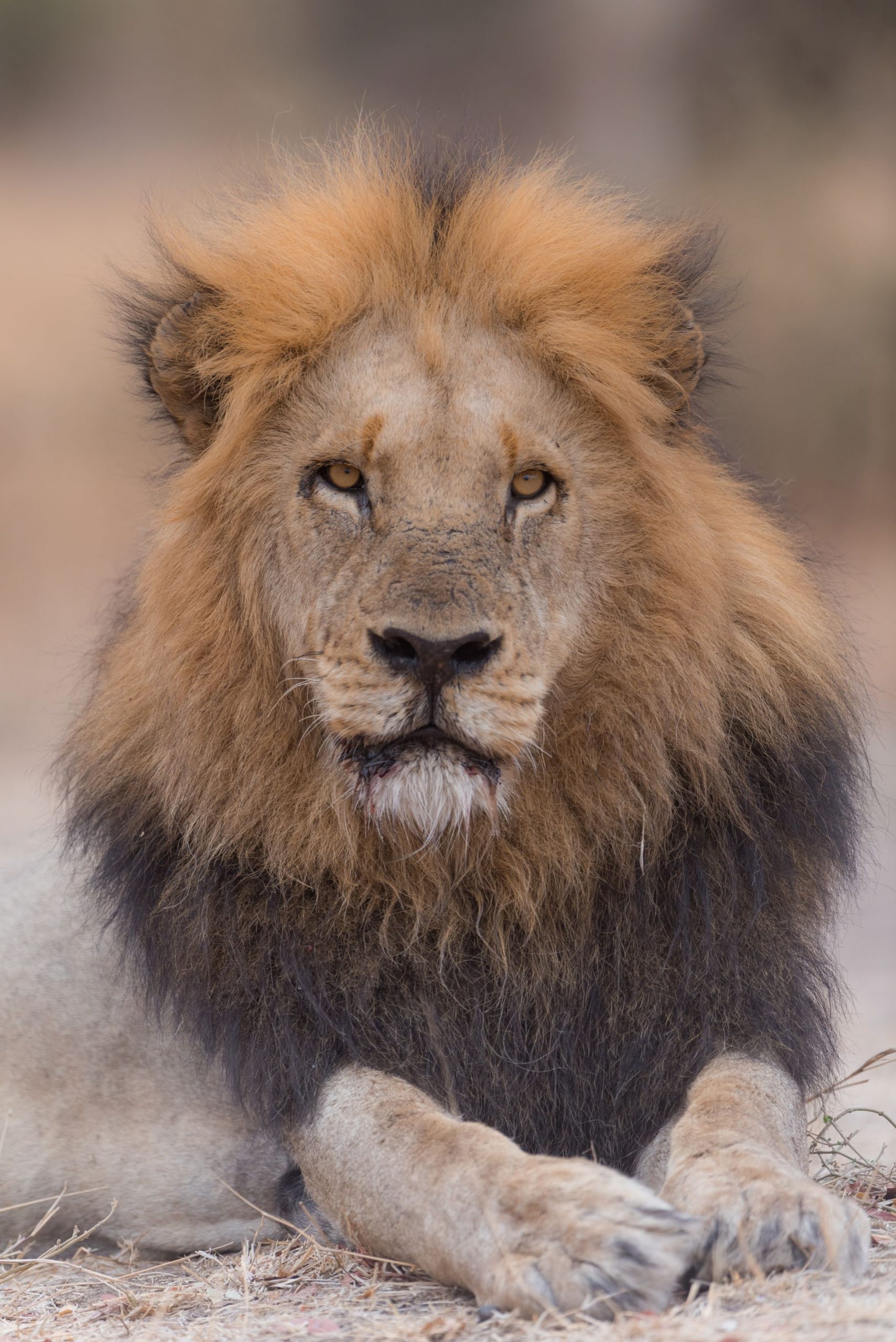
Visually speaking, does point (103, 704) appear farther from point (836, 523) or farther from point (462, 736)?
point (836, 523)

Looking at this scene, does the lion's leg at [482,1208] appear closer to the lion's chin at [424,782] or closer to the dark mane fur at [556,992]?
the dark mane fur at [556,992]

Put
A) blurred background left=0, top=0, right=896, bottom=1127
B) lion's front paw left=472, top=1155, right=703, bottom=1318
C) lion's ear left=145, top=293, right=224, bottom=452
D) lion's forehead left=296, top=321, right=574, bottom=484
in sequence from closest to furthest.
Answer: lion's front paw left=472, top=1155, right=703, bottom=1318 < lion's forehead left=296, top=321, right=574, bottom=484 < lion's ear left=145, top=293, right=224, bottom=452 < blurred background left=0, top=0, right=896, bottom=1127

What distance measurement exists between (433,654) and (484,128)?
Result: 8224mm

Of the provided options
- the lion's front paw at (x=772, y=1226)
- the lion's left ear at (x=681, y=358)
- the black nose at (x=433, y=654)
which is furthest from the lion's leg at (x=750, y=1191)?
the lion's left ear at (x=681, y=358)

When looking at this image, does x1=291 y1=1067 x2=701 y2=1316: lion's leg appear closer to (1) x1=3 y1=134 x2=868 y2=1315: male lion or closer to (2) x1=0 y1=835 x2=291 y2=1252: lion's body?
(1) x1=3 y1=134 x2=868 y2=1315: male lion

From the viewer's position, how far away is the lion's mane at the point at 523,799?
2826mm

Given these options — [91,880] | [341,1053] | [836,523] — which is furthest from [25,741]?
[341,1053]

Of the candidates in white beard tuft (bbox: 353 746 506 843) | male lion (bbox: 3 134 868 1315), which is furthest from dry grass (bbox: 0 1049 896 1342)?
white beard tuft (bbox: 353 746 506 843)

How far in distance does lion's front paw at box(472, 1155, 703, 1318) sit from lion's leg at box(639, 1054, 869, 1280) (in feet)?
0.21

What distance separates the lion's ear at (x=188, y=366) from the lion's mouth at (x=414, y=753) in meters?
0.81

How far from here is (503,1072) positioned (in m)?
2.84

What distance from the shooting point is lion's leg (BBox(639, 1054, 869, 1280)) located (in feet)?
7.14

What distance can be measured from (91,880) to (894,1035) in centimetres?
308

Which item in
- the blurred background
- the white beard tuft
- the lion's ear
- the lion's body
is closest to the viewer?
the white beard tuft
